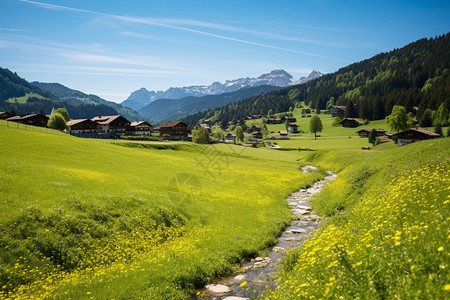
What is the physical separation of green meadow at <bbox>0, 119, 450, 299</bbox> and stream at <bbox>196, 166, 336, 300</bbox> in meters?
0.76

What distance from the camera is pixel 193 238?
17641 millimetres

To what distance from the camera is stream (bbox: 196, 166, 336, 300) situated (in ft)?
39.7

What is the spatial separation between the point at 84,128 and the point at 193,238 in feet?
410

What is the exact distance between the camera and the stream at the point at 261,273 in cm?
1209

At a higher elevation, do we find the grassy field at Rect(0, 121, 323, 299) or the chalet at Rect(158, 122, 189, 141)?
the chalet at Rect(158, 122, 189, 141)

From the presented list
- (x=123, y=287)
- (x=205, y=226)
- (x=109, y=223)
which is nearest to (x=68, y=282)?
(x=123, y=287)

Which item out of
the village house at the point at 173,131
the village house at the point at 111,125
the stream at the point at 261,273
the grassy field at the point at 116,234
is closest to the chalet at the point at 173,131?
the village house at the point at 173,131

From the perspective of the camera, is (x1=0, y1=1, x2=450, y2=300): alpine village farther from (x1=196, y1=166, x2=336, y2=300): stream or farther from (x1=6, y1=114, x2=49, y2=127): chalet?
(x1=6, y1=114, x2=49, y2=127): chalet

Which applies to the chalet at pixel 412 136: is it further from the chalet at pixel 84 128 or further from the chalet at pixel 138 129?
the chalet at pixel 84 128

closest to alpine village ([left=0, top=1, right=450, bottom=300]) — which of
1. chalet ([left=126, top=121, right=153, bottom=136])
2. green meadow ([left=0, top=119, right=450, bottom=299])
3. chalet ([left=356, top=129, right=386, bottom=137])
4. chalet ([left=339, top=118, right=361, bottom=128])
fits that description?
green meadow ([left=0, top=119, right=450, bottom=299])

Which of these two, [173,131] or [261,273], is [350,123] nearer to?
[173,131]

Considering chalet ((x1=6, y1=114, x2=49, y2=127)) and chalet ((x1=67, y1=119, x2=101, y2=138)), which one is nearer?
chalet ((x1=67, y1=119, x2=101, y2=138))

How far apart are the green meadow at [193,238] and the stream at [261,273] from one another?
76cm

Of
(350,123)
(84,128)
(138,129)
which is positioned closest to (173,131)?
(138,129)
